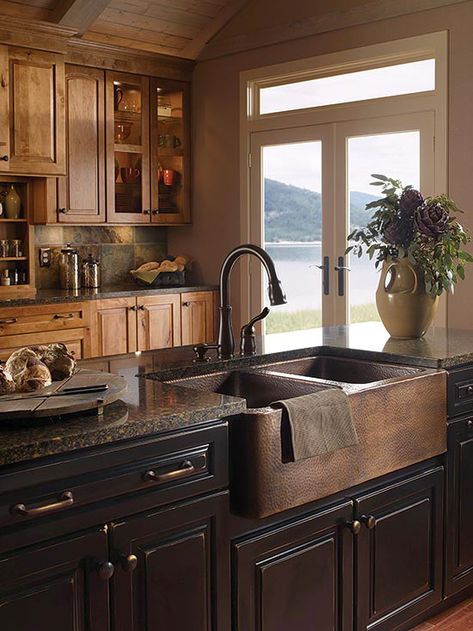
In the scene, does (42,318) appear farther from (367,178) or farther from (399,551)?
(399,551)

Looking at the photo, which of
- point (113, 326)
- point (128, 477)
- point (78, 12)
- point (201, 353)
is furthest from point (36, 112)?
point (128, 477)

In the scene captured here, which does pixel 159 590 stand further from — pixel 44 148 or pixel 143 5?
pixel 143 5

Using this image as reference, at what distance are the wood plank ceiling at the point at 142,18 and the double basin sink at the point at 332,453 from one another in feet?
11.2

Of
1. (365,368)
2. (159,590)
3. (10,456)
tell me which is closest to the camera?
(10,456)

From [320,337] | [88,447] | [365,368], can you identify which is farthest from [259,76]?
[88,447]

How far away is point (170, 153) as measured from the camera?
6.43 meters

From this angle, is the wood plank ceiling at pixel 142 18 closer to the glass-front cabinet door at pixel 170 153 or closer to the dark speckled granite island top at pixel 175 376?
the glass-front cabinet door at pixel 170 153

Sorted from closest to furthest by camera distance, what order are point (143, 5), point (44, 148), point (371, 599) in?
1. point (371, 599)
2. point (44, 148)
3. point (143, 5)

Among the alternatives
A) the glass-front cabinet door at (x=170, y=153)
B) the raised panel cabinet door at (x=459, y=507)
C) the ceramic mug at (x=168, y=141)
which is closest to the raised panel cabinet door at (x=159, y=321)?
the glass-front cabinet door at (x=170, y=153)

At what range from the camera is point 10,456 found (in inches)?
67.1

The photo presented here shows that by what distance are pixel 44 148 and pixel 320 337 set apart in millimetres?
2744

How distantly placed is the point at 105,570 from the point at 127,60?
4774 mm

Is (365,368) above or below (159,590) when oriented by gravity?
above

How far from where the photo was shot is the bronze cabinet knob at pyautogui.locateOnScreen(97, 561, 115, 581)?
6.14 feet
